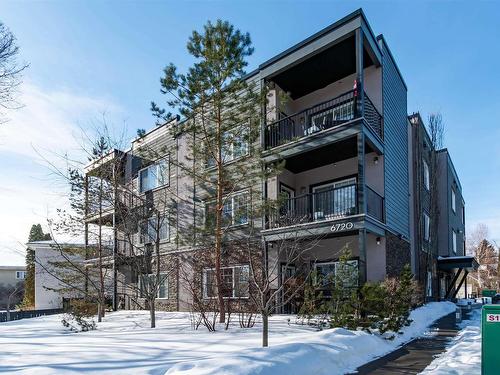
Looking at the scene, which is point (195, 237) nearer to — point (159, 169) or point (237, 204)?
point (237, 204)

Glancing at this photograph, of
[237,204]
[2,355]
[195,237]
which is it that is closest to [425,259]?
[237,204]

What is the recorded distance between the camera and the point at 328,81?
55.5ft

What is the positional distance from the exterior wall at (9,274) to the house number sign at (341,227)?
49.6m

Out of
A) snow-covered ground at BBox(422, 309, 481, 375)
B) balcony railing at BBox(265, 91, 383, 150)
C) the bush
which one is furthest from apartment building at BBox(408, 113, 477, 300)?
the bush

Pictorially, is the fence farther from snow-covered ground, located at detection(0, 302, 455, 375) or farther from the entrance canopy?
the entrance canopy

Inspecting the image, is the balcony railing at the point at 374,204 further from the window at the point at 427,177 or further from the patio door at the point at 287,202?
the window at the point at 427,177

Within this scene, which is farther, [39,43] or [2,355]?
[39,43]

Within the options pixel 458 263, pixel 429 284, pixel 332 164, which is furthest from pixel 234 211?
pixel 458 263

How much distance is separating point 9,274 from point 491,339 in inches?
2266

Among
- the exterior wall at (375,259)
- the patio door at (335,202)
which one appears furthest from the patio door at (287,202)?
the exterior wall at (375,259)

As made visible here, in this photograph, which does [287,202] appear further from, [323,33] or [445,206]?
[445,206]

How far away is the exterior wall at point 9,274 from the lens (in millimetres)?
50234

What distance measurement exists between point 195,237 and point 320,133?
19.5ft

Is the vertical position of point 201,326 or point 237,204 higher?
point 237,204
